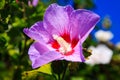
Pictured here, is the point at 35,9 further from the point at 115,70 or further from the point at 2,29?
the point at 115,70

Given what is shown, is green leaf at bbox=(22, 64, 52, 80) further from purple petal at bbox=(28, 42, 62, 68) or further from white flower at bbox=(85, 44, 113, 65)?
white flower at bbox=(85, 44, 113, 65)

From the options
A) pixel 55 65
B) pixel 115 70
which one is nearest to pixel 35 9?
pixel 55 65

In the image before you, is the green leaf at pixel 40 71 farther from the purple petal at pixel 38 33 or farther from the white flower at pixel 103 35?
the white flower at pixel 103 35

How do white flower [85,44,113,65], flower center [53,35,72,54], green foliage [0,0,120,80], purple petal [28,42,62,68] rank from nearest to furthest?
purple petal [28,42,62,68]
flower center [53,35,72,54]
green foliage [0,0,120,80]
white flower [85,44,113,65]

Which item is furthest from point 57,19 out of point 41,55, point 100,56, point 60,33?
point 100,56

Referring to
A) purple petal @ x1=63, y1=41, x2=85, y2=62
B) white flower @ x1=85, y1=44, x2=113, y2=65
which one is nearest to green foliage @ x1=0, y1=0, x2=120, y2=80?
purple petal @ x1=63, y1=41, x2=85, y2=62

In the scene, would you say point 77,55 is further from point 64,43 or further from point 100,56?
point 100,56

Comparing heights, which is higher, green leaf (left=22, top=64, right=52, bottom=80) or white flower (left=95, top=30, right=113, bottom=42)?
green leaf (left=22, top=64, right=52, bottom=80)

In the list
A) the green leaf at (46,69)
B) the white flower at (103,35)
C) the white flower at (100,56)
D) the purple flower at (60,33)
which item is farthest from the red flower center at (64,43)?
the white flower at (103,35)
